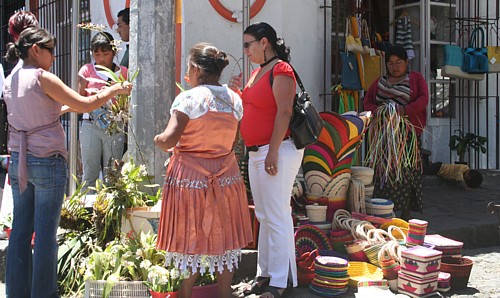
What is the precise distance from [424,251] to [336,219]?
0.92 meters

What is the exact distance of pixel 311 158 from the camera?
505 cm

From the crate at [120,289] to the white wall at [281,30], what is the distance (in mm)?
2724

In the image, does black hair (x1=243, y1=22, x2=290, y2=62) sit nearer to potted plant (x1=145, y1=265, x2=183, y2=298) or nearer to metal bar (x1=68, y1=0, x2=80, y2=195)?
potted plant (x1=145, y1=265, x2=183, y2=298)

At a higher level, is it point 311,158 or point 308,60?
point 308,60

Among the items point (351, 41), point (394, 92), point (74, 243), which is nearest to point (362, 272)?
point (394, 92)

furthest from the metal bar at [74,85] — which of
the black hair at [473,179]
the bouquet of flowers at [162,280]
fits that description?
the black hair at [473,179]

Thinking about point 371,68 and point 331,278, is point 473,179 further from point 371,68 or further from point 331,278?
point 331,278

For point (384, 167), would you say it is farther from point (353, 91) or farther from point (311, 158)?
point (353, 91)

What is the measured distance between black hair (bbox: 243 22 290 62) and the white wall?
1791mm

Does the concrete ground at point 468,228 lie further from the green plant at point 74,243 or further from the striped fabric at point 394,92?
the striped fabric at point 394,92

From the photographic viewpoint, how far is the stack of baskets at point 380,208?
5.06 m

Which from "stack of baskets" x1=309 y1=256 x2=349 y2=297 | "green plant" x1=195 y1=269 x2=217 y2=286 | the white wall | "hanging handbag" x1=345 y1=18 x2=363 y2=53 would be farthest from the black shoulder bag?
"hanging handbag" x1=345 y1=18 x2=363 y2=53

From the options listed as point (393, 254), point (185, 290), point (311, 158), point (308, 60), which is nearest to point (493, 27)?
point (308, 60)

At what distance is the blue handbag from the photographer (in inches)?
278
